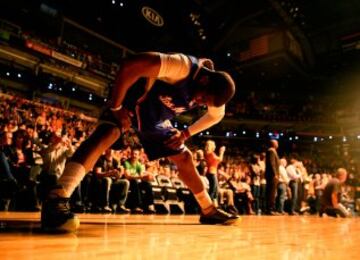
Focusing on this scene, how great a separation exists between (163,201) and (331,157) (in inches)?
648

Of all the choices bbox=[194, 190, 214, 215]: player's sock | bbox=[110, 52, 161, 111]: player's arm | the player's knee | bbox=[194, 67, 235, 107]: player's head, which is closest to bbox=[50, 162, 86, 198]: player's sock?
the player's knee

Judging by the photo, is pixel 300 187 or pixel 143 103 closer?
pixel 143 103

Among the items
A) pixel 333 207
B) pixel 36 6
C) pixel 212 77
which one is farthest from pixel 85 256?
pixel 36 6

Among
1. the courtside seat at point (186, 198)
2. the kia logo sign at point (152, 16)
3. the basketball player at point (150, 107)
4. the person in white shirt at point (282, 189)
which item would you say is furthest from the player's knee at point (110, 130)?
the kia logo sign at point (152, 16)

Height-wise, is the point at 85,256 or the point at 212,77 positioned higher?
the point at 212,77

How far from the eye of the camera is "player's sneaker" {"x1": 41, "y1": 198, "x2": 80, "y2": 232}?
1.58 m

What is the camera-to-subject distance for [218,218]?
267 cm

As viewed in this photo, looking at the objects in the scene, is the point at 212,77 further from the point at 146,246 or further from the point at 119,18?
the point at 119,18

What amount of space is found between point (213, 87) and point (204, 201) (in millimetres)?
1058

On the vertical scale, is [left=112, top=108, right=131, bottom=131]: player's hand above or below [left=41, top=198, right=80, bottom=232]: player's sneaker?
above

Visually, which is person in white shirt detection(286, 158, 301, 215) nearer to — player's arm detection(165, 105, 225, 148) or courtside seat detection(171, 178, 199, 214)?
courtside seat detection(171, 178, 199, 214)

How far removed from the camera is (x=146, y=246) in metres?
1.26

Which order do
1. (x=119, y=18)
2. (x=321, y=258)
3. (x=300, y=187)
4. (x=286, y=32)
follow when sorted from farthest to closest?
1. (x=286, y=32)
2. (x=119, y=18)
3. (x=300, y=187)
4. (x=321, y=258)

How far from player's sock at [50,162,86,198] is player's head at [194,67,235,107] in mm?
789
